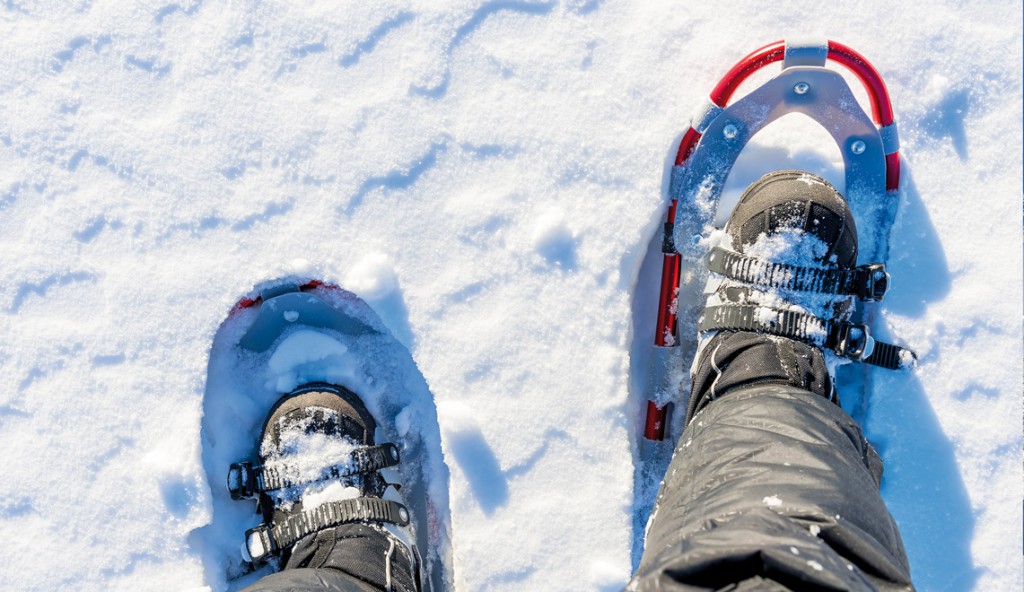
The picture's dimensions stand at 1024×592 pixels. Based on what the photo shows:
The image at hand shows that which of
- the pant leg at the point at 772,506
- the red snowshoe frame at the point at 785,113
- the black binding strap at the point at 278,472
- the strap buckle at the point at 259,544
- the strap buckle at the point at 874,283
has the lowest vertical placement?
the pant leg at the point at 772,506

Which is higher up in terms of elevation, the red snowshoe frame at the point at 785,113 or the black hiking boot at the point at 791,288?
the red snowshoe frame at the point at 785,113

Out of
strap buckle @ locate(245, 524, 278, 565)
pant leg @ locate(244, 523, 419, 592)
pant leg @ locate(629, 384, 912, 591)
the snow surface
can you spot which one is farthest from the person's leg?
strap buckle @ locate(245, 524, 278, 565)

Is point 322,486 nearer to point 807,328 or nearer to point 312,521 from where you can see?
point 312,521

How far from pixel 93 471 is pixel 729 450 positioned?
1.15 meters

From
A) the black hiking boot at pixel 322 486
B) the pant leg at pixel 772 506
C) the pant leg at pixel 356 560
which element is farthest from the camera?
the black hiking boot at pixel 322 486

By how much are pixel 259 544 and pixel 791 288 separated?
111cm

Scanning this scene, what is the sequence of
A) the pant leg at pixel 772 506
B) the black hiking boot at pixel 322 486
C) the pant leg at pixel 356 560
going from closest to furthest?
the pant leg at pixel 772 506
the pant leg at pixel 356 560
the black hiking boot at pixel 322 486

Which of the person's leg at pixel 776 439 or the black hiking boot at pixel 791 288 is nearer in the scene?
the person's leg at pixel 776 439

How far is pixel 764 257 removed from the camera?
1361mm

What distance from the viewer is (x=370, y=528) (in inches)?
55.3

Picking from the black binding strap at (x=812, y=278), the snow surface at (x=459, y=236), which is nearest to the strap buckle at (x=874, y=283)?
the black binding strap at (x=812, y=278)

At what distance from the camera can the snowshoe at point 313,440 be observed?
142 centimetres

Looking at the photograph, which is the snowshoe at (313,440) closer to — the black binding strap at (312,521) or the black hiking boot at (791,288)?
the black binding strap at (312,521)

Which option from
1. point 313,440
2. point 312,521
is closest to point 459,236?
point 313,440
